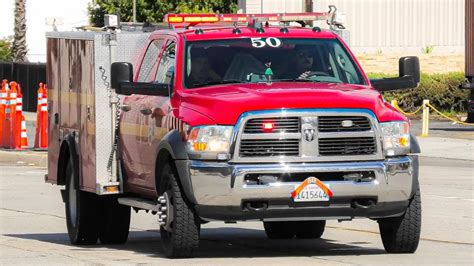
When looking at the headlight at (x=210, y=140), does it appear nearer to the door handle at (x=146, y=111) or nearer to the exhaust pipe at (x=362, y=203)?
the exhaust pipe at (x=362, y=203)

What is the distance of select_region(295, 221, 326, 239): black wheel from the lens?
47.8ft

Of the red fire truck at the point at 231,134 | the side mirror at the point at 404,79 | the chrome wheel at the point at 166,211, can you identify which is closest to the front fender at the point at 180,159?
the red fire truck at the point at 231,134

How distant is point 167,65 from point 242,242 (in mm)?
2034

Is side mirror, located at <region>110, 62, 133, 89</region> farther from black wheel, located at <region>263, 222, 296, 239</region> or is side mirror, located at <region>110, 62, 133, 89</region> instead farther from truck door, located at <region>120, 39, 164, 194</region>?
black wheel, located at <region>263, 222, 296, 239</region>

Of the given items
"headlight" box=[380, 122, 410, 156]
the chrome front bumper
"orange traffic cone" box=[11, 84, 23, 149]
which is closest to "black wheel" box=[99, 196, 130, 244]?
the chrome front bumper

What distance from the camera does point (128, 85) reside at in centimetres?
1282

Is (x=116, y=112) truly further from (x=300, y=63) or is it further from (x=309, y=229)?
(x=309, y=229)

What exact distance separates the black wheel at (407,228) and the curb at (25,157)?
16.1 meters

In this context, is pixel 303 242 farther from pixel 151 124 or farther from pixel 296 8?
pixel 296 8

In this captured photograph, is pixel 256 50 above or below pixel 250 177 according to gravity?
above

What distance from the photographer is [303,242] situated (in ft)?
47.3

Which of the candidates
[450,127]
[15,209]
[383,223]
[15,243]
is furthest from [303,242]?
[450,127]

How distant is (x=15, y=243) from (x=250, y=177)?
3.47 metres

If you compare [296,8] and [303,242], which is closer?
[303,242]
